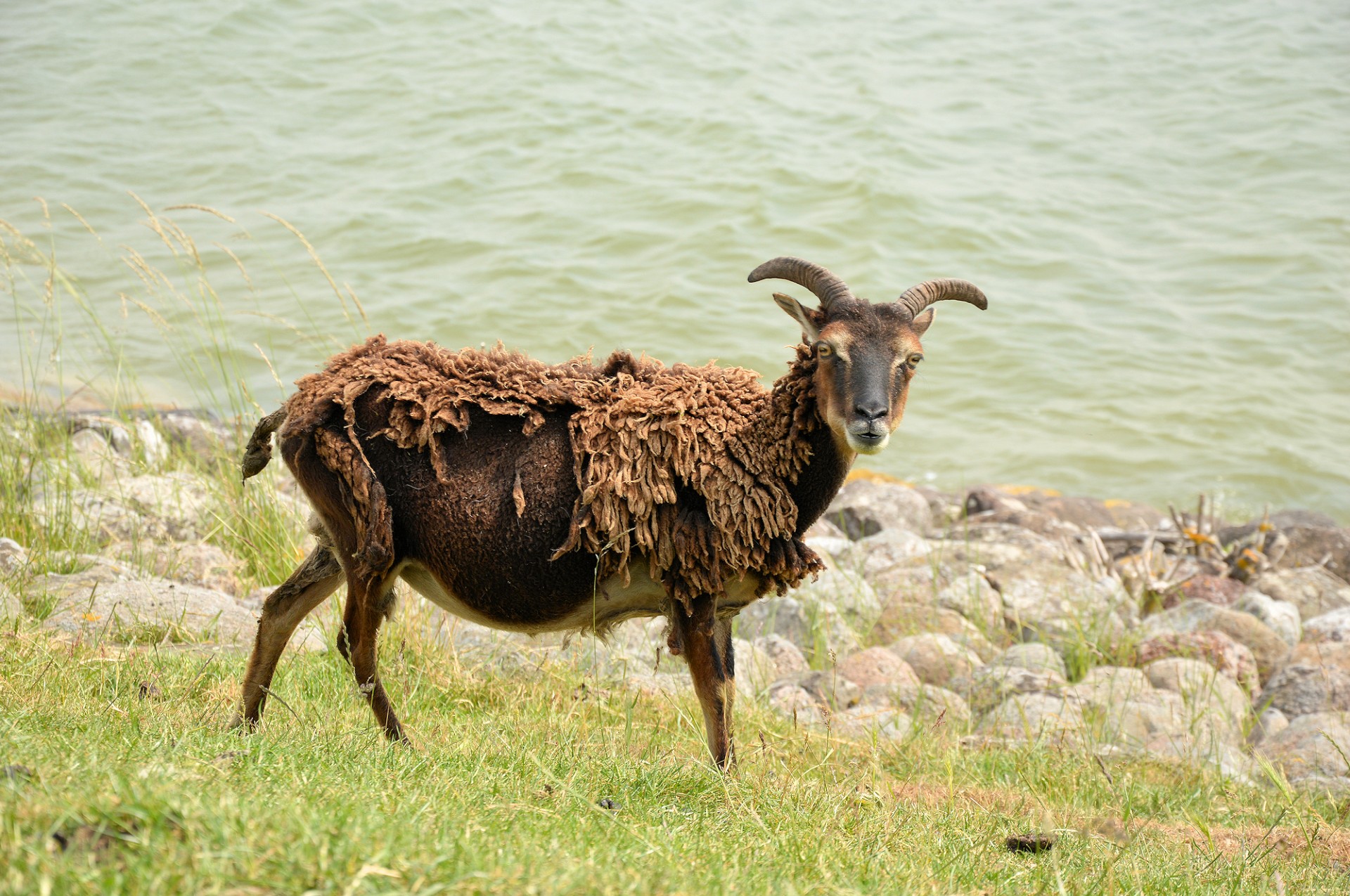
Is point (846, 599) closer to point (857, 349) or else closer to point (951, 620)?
point (951, 620)

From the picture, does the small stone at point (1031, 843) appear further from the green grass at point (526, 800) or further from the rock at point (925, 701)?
the rock at point (925, 701)

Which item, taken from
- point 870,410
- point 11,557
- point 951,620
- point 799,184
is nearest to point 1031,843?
point 870,410

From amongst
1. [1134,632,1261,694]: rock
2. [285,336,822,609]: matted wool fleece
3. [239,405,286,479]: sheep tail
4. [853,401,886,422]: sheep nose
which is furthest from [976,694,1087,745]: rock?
[239,405,286,479]: sheep tail

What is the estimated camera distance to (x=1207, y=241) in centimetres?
1741

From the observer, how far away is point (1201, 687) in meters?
7.23

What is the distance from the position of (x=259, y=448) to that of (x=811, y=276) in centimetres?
251

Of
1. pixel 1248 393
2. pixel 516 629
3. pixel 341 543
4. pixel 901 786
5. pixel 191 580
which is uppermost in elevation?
pixel 341 543

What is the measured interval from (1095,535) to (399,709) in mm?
6609

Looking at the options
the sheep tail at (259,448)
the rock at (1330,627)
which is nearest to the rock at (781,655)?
the sheep tail at (259,448)

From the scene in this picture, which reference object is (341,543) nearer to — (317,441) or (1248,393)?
(317,441)

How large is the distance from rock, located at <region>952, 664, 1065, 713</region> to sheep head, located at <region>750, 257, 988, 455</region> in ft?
8.65

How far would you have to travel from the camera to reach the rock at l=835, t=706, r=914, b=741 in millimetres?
6188

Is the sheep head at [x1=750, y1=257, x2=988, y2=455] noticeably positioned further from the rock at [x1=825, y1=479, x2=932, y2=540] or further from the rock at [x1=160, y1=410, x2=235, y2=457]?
the rock at [x1=160, y1=410, x2=235, y2=457]

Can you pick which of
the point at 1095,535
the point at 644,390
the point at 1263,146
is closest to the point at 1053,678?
the point at 1095,535
